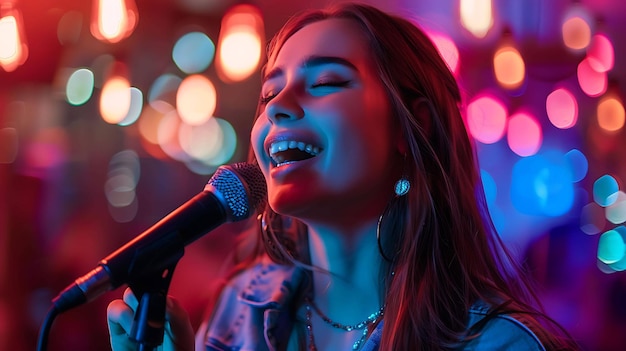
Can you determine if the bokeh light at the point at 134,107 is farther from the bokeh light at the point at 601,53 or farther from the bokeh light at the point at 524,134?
the bokeh light at the point at 601,53

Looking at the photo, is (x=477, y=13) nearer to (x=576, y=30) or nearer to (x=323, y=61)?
(x=576, y=30)

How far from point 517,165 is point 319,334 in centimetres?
399

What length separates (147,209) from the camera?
3785mm

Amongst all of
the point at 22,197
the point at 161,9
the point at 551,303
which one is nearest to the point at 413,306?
the point at 22,197

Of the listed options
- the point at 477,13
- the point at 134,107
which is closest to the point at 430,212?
the point at 477,13

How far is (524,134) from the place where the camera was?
15.3 feet

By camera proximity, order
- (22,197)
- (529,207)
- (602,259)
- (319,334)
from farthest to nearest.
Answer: (529,207) < (602,259) < (22,197) < (319,334)

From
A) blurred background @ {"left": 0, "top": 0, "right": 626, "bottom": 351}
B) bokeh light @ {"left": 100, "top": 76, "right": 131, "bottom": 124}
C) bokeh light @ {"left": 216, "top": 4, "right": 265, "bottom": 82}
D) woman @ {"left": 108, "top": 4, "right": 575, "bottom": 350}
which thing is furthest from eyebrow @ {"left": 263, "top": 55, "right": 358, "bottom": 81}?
bokeh light @ {"left": 100, "top": 76, "right": 131, "bottom": 124}

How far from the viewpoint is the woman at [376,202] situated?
953mm

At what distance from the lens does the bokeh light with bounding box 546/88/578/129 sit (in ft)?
14.8

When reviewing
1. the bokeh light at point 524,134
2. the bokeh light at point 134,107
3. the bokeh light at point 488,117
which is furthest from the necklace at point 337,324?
the bokeh light at point 524,134

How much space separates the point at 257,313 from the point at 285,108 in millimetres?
409

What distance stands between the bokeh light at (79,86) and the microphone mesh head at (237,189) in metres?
3.06

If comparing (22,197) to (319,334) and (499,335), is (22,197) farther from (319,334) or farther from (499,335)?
(499,335)
